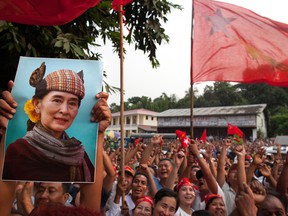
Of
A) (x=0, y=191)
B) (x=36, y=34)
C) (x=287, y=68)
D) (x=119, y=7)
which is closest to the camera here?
(x=0, y=191)

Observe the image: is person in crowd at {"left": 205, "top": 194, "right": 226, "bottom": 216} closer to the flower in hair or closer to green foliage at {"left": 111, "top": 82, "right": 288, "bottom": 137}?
the flower in hair

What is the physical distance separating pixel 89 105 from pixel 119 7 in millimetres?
1626

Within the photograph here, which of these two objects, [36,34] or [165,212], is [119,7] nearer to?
[165,212]

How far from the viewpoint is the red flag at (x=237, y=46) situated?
4949 millimetres

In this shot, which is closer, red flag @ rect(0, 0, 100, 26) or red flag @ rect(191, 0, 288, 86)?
red flag @ rect(0, 0, 100, 26)

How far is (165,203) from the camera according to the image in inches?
130

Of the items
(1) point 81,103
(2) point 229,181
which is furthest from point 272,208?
(2) point 229,181

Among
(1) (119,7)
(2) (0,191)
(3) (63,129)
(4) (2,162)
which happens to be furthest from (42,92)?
(1) (119,7)

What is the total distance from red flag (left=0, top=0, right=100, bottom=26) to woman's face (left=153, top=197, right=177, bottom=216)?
185 cm

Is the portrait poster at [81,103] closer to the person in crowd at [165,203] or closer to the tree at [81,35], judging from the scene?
the person in crowd at [165,203]

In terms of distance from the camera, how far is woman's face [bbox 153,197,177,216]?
3268 mm

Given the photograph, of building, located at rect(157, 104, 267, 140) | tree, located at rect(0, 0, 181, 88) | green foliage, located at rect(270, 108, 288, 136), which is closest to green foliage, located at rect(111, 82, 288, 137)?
green foliage, located at rect(270, 108, 288, 136)

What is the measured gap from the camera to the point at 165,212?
326 cm

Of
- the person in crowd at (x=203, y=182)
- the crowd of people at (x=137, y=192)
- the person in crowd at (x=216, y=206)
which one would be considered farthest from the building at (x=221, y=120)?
the person in crowd at (x=216, y=206)
